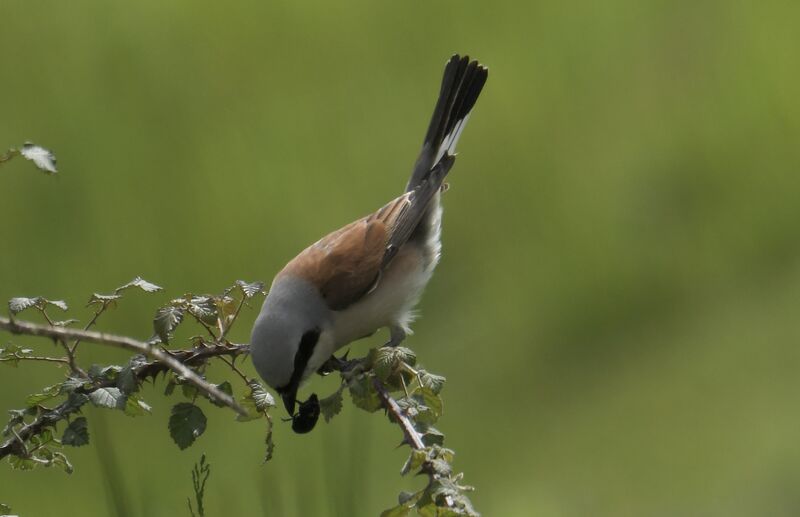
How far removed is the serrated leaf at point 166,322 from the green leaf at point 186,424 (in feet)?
0.22

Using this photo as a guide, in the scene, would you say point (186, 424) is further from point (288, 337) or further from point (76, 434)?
point (288, 337)

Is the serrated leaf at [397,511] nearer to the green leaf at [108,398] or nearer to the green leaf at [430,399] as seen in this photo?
the green leaf at [430,399]

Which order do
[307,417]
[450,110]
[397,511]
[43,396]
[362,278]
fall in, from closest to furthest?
[397,511] < [43,396] < [307,417] < [362,278] < [450,110]

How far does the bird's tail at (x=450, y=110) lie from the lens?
A: 6.81ft

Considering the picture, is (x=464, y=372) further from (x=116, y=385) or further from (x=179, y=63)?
(x=116, y=385)

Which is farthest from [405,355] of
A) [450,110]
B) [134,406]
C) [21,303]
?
[450,110]

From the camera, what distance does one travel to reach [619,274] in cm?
235

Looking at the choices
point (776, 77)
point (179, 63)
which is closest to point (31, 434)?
point (179, 63)

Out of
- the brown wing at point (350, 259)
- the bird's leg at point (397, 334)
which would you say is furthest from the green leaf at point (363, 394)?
the bird's leg at point (397, 334)

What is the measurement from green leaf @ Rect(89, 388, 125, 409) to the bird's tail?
116cm

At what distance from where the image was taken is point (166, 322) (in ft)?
3.36

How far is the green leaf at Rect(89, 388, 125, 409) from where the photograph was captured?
952mm

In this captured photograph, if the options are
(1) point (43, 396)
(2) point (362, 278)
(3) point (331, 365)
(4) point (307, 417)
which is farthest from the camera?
(2) point (362, 278)

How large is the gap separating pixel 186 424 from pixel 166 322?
0.33 ft
